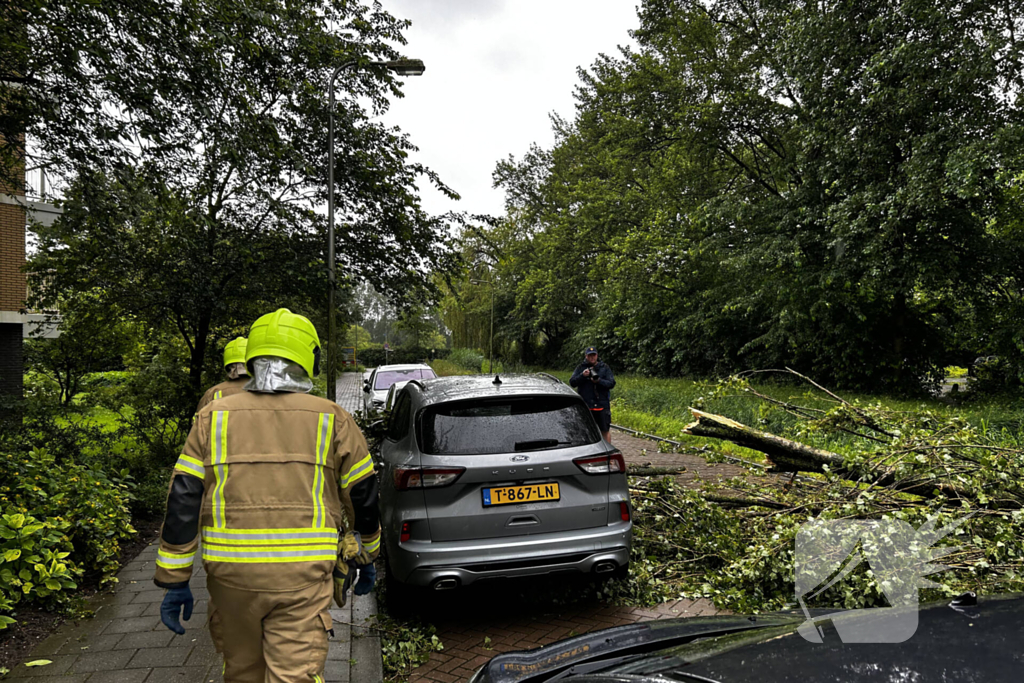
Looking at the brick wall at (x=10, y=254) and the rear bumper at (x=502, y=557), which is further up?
the brick wall at (x=10, y=254)

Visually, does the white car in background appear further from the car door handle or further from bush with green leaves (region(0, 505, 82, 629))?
the car door handle

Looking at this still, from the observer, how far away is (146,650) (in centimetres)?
411

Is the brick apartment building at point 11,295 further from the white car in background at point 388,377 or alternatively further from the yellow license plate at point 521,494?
Answer: the yellow license plate at point 521,494

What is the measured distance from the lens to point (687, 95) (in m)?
20.9

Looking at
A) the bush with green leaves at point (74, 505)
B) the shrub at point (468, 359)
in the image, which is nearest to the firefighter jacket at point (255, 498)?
the bush with green leaves at point (74, 505)

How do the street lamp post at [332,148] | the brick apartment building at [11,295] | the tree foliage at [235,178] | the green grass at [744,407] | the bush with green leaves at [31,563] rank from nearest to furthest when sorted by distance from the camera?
the bush with green leaves at [31,563], the tree foliage at [235,178], the street lamp post at [332,148], the green grass at [744,407], the brick apartment building at [11,295]

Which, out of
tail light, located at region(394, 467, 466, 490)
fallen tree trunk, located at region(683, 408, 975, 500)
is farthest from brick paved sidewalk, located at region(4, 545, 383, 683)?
fallen tree trunk, located at region(683, 408, 975, 500)

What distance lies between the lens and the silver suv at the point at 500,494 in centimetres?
447

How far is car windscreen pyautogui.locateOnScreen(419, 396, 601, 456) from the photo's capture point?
4730 millimetres

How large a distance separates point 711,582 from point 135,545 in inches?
205

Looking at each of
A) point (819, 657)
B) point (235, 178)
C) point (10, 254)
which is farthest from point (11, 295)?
point (819, 657)

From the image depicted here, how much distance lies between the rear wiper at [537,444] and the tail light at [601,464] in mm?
193

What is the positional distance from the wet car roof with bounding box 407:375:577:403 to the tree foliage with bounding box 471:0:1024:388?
592 centimetres

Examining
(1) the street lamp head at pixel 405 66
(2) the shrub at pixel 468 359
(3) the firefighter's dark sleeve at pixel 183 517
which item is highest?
(1) the street lamp head at pixel 405 66
